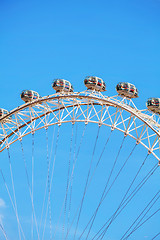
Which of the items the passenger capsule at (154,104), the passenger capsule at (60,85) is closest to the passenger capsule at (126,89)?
the passenger capsule at (154,104)

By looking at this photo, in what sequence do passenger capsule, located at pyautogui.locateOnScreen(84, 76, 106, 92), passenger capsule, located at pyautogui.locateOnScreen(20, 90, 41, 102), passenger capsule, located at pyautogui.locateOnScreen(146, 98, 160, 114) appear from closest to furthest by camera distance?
passenger capsule, located at pyautogui.locateOnScreen(146, 98, 160, 114) < passenger capsule, located at pyautogui.locateOnScreen(84, 76, 106, 92) < passenger capsule, located at pyautogui.locateOnScreen(20, 90, 41, 102)

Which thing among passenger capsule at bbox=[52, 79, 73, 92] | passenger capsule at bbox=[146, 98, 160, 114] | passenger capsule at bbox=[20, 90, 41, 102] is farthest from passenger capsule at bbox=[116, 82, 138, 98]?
passenger capsule at bbox=[20, 90, 41, 102]

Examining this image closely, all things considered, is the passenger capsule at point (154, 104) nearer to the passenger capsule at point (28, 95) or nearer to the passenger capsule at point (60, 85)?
the passenger capsule at point (60, 85)

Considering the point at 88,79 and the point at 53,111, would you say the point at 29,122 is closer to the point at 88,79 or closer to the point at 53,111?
the point at 53,111

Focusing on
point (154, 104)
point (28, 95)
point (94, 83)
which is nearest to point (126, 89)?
point (154, 104)

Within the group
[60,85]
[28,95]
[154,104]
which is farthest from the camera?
[28,95]

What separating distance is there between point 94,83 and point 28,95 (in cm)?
689

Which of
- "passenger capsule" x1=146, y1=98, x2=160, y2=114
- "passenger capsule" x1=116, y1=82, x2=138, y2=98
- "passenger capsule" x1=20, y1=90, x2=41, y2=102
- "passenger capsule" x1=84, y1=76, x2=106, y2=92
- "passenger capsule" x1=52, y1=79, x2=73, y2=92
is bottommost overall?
"passenger capsule" x1=146, y1=98, x2=160, y2=114

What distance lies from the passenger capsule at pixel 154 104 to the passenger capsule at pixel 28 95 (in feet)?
34.6

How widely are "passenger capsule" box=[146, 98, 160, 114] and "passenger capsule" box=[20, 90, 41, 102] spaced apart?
10.5 m

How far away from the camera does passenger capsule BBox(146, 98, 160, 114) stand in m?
48.9

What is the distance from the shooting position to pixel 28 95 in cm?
5338

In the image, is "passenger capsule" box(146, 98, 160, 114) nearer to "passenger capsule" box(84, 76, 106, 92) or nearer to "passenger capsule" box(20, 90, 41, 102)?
"passenger capsule" box(84, 76, 106, 92)

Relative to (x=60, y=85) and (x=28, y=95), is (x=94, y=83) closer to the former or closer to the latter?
(x=60, y=85)
